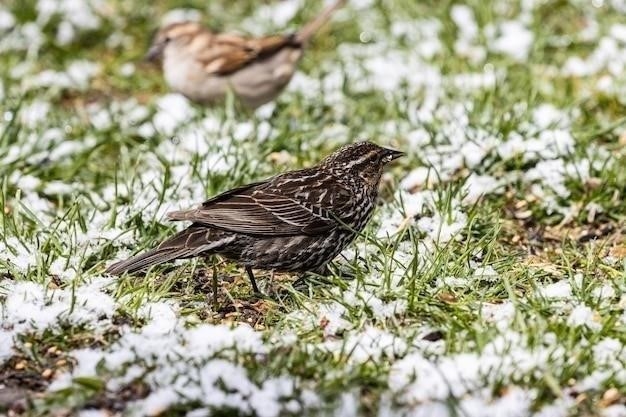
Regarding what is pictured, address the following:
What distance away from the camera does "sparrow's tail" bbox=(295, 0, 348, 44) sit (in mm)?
10102

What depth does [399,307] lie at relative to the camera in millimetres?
5766

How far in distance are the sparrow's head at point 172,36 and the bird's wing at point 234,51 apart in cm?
23

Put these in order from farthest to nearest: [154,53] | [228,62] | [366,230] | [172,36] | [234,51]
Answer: [154,53], [172,36], [234,51], [228,62], [366,230]

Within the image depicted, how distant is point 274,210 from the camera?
640 cm

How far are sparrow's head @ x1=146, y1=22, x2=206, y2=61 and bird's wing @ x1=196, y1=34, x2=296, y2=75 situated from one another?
231mm

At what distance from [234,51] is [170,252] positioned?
157 inches

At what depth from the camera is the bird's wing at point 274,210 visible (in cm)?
623

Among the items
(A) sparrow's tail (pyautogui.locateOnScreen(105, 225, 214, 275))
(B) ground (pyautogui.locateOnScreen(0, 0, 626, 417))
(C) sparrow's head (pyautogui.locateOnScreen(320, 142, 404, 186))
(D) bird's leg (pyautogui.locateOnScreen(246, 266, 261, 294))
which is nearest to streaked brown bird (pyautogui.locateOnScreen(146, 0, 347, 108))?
(B) ground (pyautogui.locateOnScreen(0, 0, 626, 417))

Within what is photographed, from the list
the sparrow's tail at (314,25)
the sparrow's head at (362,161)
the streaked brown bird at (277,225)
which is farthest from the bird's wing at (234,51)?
the streaked brown bird at (277,225)

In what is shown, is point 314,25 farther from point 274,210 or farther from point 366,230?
point 274,210

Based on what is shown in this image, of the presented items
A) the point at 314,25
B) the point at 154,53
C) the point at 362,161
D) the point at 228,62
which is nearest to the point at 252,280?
the point at 362,161

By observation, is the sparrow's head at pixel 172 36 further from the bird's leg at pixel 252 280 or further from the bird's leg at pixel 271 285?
the bird's leg at pixel 252 280

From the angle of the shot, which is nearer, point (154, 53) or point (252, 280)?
point (252, 280)

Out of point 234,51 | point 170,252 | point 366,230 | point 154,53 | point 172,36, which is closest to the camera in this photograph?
point 170,252
